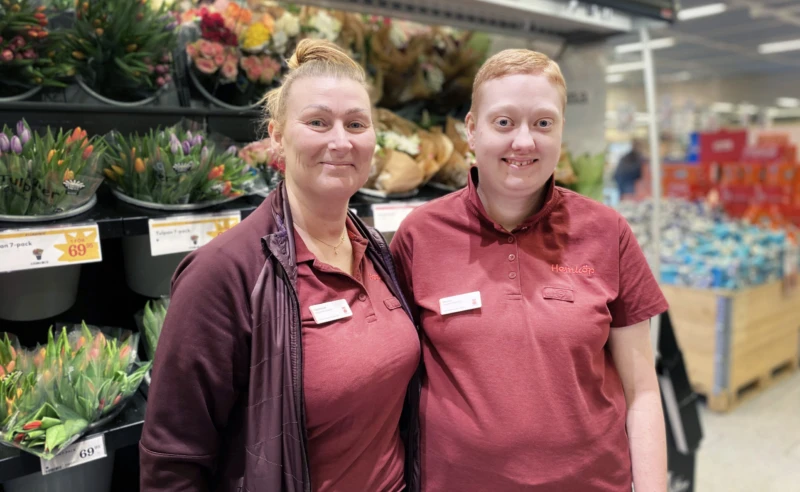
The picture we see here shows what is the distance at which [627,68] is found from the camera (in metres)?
13.2

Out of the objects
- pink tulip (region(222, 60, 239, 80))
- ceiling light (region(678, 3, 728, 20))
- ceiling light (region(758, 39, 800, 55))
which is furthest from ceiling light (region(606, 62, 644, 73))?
pink tulip (region(222, 60, 239, 80))

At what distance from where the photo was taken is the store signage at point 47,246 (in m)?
1.20

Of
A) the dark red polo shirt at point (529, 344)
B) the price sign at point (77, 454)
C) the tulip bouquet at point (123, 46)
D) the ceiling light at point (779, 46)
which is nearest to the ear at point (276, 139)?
the dark red polo shirt at point (529, 344)

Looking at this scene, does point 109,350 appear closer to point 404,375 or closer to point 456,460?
point 404,375

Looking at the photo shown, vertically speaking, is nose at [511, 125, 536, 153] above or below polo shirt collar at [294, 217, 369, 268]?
above

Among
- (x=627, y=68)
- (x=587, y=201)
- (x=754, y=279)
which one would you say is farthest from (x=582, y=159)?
(x=627, y=68)

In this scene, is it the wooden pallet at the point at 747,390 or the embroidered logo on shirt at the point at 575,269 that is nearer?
the embroidered logo on shirt at the point at 575,269

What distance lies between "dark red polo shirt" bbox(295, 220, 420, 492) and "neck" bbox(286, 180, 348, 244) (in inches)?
2.1

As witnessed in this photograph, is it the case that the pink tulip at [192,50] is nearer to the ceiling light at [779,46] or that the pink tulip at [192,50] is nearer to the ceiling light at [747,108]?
the ceiling light at [779,46]

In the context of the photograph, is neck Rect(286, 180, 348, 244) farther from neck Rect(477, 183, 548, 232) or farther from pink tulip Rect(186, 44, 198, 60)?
pink tulip Rect(186, 44, 198, 60)

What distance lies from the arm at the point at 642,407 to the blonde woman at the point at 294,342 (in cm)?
48

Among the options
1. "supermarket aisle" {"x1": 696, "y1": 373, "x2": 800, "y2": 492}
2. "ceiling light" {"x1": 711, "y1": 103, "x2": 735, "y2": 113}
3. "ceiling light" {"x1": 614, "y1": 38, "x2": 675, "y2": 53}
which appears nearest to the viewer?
"supermarket aisle" {"x1": 696, "y1": 373, "x2": 800, "y2": 492}

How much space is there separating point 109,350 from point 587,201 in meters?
1.20

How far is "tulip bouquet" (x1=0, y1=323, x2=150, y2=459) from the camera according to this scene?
3.83 ft
